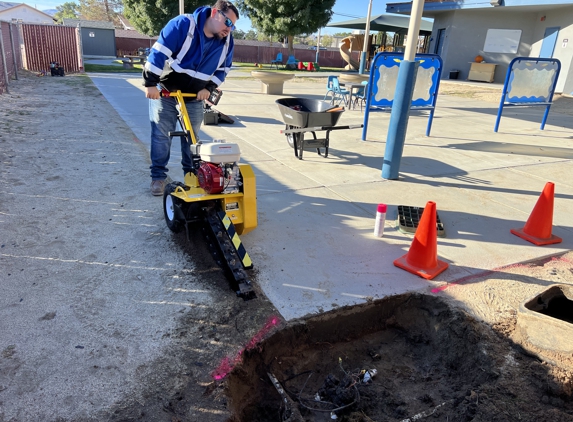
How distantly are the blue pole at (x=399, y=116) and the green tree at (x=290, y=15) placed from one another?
96.8 feet

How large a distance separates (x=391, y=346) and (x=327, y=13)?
34953 millimetres

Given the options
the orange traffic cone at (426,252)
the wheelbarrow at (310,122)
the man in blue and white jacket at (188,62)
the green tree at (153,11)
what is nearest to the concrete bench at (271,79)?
the wheelbarrow at (310,122)

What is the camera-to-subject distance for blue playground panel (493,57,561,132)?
9.79m

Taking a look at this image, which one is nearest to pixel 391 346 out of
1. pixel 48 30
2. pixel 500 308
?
pixel 500 308

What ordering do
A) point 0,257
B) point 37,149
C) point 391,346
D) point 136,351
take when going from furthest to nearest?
point 37,149 → point 0,257 → point 391,346 → point 136,351

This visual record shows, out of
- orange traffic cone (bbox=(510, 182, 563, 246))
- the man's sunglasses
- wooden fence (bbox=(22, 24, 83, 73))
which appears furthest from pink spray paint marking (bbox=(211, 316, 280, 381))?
wooden fence (bbox=(22, 24, 83, 73))

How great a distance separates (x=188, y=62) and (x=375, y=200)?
2.79 meters

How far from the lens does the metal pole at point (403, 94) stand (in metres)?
5.41

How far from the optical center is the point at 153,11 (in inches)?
1348

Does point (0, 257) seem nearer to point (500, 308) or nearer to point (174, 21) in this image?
point (174, 21)

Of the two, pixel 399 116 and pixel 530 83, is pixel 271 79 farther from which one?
pixel 399 116

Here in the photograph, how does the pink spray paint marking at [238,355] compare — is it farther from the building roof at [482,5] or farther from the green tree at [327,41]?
the green tree at [327,41]

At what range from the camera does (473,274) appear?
12.4ft

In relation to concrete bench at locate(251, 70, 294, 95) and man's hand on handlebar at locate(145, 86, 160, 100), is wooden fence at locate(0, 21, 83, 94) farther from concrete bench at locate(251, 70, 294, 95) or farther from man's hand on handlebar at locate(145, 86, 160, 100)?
man's hand on handlebar at locate(145, 86, 160, 100)
